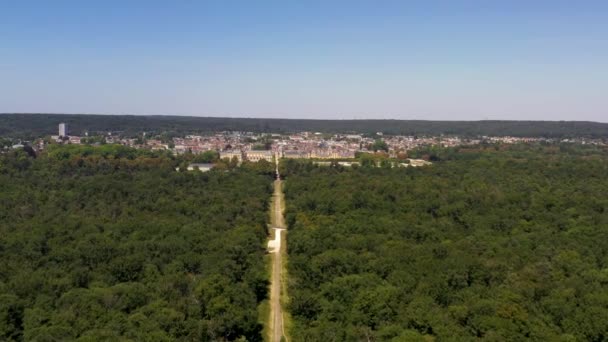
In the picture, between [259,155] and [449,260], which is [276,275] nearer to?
[449,260]

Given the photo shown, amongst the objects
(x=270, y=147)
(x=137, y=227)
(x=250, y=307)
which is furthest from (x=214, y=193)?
(x=270, y=147)

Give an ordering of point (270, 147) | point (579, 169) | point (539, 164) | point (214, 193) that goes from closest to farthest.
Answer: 1. point (214, 193)
2. point (579, 169)
3. point (539, 164)
4. point (270, 147)

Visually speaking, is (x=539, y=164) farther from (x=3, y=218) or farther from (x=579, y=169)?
(x=3, y=218)

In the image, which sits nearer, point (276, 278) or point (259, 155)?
point (276, 278)

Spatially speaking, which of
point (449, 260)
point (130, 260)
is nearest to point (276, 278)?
point (130, 260)

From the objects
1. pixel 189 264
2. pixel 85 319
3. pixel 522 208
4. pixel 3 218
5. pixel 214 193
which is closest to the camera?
pixel 85 319

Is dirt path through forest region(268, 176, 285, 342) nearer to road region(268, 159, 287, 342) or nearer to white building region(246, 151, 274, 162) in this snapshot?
road region(268, 159, 287, 342)
